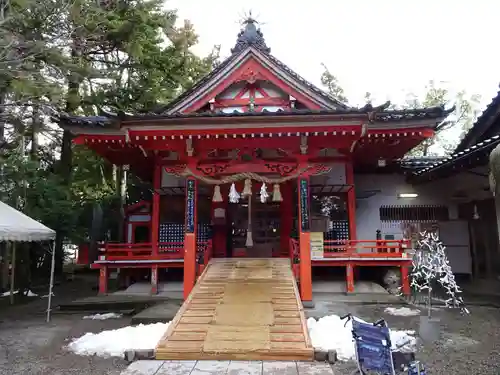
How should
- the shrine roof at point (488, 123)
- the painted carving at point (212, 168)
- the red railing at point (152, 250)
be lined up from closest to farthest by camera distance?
1. the painted carving at point (212, 168)
2. the shrine roof at point (488, 123)
3. the red railing at point (152, 250)

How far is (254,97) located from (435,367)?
970cm

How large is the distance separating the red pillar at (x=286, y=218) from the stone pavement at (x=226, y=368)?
7541 mm

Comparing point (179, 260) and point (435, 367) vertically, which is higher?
point (179, 260)

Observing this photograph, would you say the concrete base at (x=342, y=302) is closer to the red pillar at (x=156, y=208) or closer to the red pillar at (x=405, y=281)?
the red pillar at (x=405, y=281)

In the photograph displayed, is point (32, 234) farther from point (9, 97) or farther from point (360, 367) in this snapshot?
point (360, 367)

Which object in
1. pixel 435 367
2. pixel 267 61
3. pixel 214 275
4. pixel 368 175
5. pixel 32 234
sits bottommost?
pixel 435 367

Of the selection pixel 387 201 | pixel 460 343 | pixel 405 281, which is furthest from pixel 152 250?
pixel 460 343

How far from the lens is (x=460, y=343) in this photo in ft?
22.1

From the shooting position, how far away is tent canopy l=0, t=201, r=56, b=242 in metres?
8.52

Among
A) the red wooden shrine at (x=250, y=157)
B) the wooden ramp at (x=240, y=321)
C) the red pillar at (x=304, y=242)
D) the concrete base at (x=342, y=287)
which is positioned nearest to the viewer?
the wooden ramp at (x=240, y=321)

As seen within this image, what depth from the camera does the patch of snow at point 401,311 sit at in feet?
29.0

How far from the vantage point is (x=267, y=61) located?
12.6 m

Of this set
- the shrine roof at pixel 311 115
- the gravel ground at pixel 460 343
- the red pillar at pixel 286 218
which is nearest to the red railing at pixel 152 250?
the red pillar at pixel 286 218

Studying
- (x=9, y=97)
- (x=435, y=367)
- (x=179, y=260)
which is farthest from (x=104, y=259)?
(x=435, y=367)
